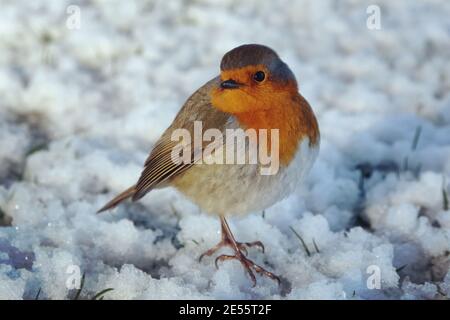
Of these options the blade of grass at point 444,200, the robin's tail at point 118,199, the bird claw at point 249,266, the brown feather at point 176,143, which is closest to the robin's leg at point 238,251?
the bird claw at point 249,266

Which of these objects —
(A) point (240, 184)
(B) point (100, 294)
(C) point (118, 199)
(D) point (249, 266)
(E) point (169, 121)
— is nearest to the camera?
(B) point (100, 294)

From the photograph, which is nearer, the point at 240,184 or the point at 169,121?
the point at 240,184

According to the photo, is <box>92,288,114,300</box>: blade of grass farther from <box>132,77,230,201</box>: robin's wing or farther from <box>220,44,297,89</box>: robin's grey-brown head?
<box>220,44,297,89</box>: robin's grey-brown head

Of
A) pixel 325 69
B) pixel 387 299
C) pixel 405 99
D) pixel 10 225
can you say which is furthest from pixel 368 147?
pixel 10 225

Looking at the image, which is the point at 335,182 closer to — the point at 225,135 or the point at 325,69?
the point at 225,135

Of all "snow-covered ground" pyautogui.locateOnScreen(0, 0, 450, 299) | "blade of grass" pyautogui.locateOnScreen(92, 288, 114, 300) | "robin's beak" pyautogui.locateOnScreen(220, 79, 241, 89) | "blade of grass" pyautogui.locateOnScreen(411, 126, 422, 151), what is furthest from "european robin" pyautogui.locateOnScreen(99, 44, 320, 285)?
"blade of grass" pyautogui.locateOnScreen(411, 126, 422, 151)

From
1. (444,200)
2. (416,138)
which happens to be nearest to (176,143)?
(444,200)

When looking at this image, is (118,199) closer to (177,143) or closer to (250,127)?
(177,143)
